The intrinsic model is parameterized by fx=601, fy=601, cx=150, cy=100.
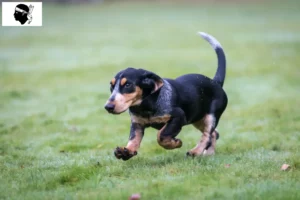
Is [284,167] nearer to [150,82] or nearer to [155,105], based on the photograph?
[155,105]

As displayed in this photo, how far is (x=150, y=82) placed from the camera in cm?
674

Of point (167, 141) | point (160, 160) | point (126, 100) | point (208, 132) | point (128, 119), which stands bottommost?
point (128, 119)

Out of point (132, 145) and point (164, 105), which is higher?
point (164, 105)

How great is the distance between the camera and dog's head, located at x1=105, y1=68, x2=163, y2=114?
6.33m

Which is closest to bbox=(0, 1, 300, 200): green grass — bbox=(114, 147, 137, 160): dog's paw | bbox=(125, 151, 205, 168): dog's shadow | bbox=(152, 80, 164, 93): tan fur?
bbox=(125, 151, 205, 168): dog's shadow

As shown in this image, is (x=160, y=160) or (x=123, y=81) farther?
(x=160, y=160)

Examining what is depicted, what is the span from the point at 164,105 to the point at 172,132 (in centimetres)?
33

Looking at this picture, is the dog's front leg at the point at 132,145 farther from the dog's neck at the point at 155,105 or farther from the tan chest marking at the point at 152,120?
the dog's neck at the point at 155,105

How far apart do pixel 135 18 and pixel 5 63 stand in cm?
2150

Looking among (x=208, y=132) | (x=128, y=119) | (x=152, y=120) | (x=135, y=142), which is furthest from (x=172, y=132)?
(x=128, y=119)

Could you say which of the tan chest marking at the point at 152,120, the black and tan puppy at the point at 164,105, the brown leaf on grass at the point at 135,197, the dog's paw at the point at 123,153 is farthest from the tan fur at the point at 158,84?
the brown leaf on grass at the point at 135,197

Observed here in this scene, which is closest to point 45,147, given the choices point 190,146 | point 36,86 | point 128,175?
point 190,146

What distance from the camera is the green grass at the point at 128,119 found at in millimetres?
5836

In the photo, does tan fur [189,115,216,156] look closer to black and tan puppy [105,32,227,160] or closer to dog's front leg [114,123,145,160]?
black and tan puppy [105,32,227,160]
